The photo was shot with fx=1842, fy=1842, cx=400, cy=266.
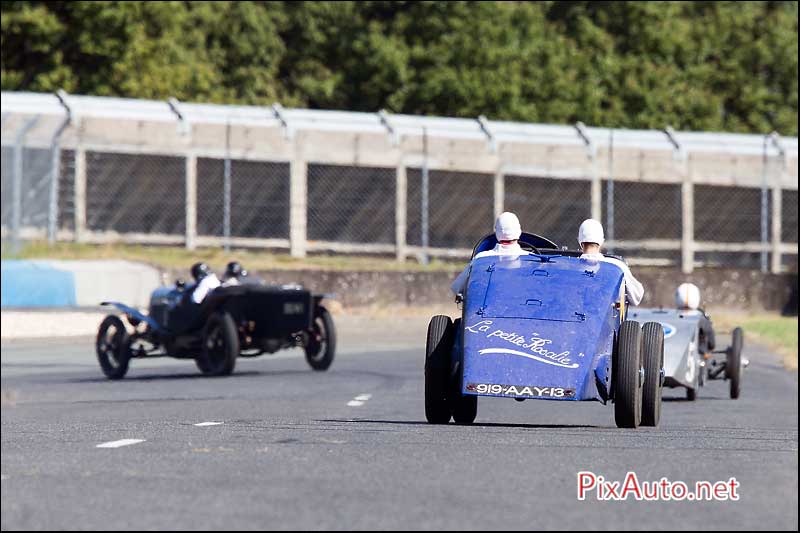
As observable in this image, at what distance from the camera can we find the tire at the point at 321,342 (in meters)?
21.3

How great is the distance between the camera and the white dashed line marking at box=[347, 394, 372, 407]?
15875 mm

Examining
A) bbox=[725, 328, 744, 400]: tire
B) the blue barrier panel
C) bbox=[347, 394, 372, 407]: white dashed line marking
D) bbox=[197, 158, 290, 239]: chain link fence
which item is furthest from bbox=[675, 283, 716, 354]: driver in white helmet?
bbox=[197, 158, 290, 239]: chain link fence

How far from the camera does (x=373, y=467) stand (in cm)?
835

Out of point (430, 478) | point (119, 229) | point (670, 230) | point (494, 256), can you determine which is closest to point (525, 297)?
point (494, 256)

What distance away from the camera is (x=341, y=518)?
6.59 meters

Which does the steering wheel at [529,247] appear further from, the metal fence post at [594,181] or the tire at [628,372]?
the metal fence post at [594,181]

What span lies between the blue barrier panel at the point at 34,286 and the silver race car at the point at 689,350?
1255 centimetres

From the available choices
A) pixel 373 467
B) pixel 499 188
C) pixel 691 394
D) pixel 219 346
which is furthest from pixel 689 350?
pixel 499 188

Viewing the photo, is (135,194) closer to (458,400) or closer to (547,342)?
(458,400)

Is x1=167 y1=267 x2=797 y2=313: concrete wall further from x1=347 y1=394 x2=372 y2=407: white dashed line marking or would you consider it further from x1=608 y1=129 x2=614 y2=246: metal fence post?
x1=347 y1=394 x2=372 y2=407: white dashed line marking

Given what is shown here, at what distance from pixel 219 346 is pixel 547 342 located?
34.2 feet

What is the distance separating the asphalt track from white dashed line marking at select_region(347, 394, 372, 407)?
12cm

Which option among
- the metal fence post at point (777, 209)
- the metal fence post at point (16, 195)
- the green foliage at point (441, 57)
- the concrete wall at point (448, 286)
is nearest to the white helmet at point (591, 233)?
the concrete wall at point (448, 286)

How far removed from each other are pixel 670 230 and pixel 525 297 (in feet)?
81.8
